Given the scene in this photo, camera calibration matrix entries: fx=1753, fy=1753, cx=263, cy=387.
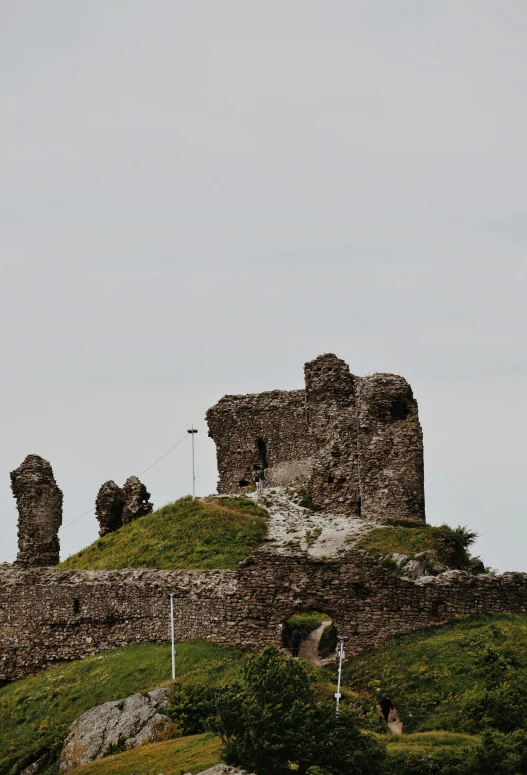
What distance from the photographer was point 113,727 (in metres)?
59.4

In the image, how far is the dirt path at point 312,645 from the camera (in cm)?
6481

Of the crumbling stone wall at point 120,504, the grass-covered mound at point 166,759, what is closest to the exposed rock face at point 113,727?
the grass-covered mound at point 166,759

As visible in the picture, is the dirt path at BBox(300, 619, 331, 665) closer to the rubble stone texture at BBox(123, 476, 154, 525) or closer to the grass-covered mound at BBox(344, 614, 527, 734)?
the grass-covered mound at BBox(344, 614, 527, 734)

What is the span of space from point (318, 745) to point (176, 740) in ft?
24.9

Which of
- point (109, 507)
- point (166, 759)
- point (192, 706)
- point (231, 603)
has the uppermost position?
point (109, 507)

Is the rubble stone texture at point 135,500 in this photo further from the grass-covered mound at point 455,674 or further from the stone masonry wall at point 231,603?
the grass-covered mound at point 455,674

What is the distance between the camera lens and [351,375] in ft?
270

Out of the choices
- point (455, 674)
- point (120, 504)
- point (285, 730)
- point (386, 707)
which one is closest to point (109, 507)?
point (120, 504)

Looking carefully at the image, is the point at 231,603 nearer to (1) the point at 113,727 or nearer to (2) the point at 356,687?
(2) the point at 356,687

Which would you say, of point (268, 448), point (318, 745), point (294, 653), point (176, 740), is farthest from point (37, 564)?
point (318, 745)

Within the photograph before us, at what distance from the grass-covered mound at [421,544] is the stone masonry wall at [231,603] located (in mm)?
1985

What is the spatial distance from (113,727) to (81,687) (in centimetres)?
606

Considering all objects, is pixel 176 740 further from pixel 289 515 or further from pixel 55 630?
pixel 289 515

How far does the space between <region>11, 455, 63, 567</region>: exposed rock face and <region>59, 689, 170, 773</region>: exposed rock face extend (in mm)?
20400
